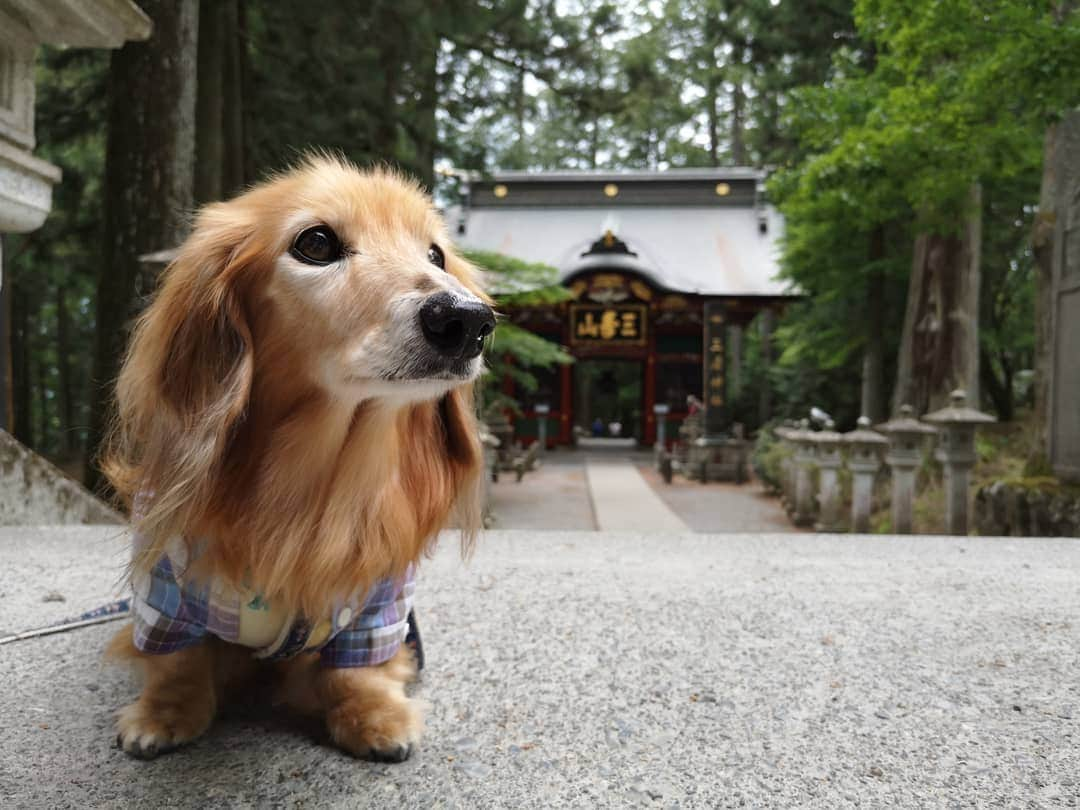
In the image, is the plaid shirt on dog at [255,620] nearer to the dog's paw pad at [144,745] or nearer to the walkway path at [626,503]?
the dog's paw pad at [144,745]

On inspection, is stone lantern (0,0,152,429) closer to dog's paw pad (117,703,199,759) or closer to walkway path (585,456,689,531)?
dog's paw pad (117,703,199,759)

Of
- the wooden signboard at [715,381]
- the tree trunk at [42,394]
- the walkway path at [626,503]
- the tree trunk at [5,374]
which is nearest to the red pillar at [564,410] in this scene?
the walkway path at [626,503]

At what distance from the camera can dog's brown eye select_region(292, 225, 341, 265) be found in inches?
46.4

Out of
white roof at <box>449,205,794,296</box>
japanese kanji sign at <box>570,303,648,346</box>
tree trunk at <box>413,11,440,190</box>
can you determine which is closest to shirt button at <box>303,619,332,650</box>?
tree trunk at <box>413,11,440,190</box>

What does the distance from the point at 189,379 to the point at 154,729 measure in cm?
61

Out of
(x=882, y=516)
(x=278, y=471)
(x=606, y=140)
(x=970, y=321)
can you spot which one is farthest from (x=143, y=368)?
(x=606, y=140)

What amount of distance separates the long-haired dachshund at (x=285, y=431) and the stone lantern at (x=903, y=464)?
212 inches

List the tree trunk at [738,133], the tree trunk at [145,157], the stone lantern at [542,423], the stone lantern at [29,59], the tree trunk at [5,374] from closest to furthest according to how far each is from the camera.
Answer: the stone lantern at [29,59] < the tree trunk at [5,374] < the tree trunk at [145,157] < the stone lantern at [542,423] < the tree trunk at [738,133]

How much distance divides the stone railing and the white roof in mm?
6271

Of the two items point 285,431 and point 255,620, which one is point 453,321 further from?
point 255,620

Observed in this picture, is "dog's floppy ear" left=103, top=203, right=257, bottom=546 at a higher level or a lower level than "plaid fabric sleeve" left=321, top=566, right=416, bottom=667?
higher

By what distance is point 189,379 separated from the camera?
3.87 feet

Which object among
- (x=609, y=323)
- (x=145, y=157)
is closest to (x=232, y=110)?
(x=145, y=157)

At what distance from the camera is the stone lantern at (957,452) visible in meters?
5.26
